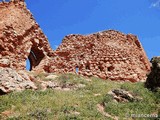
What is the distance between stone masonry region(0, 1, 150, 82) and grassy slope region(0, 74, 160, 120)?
7.00 m

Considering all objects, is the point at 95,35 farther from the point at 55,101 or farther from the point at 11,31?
the point at 55,101

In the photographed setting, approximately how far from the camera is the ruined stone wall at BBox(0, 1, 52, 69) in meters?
21.5

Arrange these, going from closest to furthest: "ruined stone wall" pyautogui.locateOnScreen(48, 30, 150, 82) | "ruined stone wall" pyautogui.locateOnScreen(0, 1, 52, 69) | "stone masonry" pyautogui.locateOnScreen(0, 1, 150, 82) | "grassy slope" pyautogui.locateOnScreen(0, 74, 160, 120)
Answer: "grassy slope" pyautogui.locateOnScreen(0, 74, 160, 120)
"ruined stone wall" pyautogui.locateOnScreen(0, 1, 52, 69)
"stone masonry" pyautogui.locateOnScreen(0, 1, 150, 82)
"ruined stone wall" pyautogui.locateOnScreen(48, 30, 150, 82)

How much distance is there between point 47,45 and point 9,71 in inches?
381

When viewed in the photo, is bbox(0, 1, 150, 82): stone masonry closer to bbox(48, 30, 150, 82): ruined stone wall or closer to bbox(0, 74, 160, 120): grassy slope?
bbox(48, 30, 150, 82): ruined stone wall

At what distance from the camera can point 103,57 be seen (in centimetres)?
2514

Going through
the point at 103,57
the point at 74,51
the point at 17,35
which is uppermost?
the point at 17,35

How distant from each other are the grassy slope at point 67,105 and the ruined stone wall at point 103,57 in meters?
7.05

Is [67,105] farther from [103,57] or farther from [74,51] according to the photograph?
[74,51]

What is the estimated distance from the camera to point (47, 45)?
1043 inches

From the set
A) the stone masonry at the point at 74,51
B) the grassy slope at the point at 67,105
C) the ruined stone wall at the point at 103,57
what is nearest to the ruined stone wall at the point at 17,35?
the stone masonry at the point at 74,51

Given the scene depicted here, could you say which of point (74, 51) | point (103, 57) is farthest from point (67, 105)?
point (74, 51)

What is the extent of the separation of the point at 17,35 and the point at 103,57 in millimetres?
7983

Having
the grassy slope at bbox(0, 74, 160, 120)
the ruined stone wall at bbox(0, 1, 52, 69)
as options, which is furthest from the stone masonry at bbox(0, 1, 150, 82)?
the grassy slope at bbox(0, 74, 160, 120)
